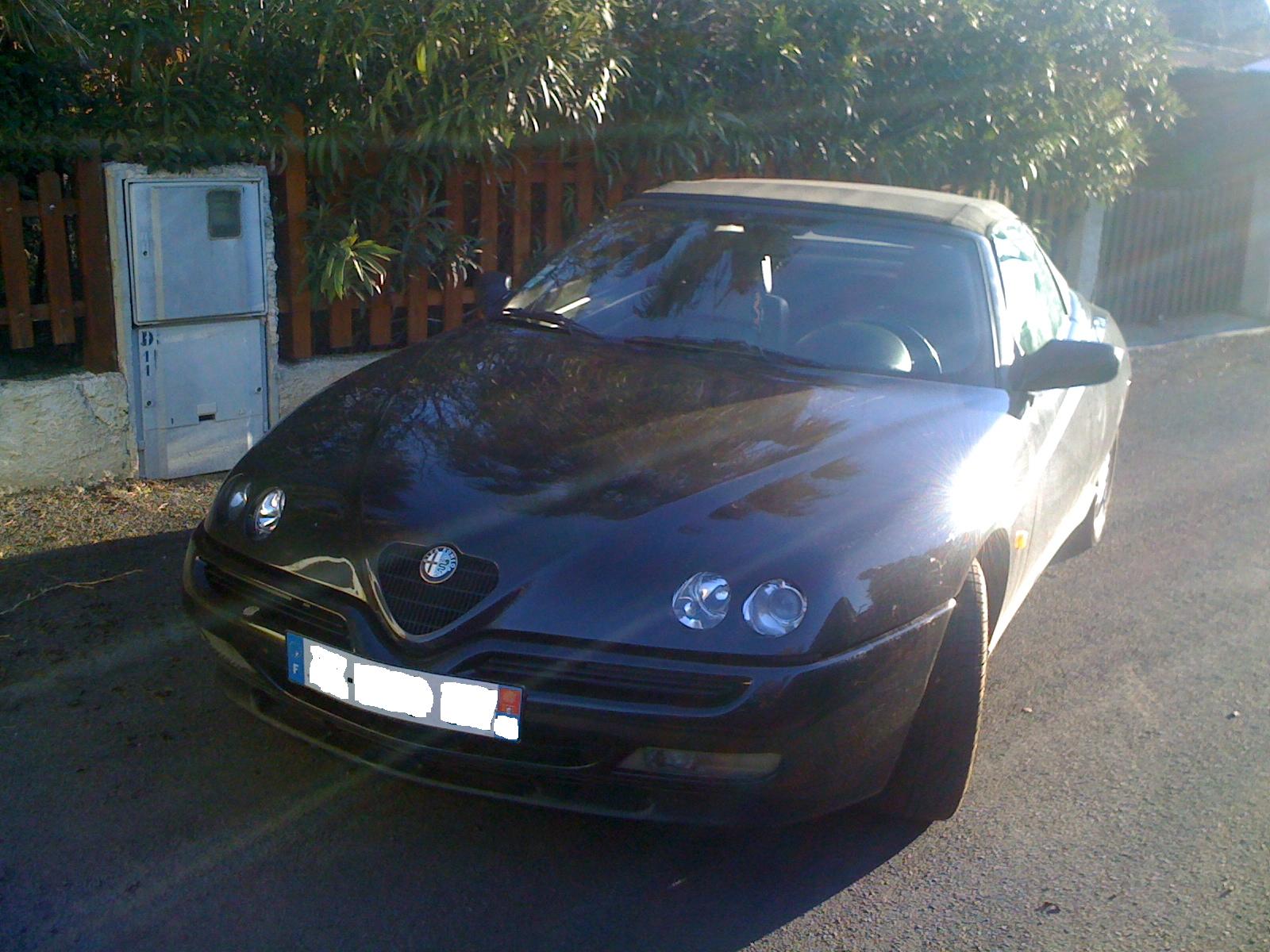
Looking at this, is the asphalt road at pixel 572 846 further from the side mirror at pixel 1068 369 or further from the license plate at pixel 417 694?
the side mirror at pixel 1068 369

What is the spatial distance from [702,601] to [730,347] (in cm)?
142

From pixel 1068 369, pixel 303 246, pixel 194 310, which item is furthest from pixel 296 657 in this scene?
pixel 303 246

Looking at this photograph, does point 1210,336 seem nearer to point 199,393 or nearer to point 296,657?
point 199,393

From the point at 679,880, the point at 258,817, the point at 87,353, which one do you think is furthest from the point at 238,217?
the point at 679,880

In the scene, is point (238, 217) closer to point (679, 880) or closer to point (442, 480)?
point (442, 480)

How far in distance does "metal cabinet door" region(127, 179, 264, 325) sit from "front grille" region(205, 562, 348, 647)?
2.70m

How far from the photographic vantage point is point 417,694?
2805mm

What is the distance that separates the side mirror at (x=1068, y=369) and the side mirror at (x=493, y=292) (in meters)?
1.77

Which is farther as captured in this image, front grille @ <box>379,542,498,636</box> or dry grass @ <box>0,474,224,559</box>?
dry grass @ <box>0,474,224,559</box>

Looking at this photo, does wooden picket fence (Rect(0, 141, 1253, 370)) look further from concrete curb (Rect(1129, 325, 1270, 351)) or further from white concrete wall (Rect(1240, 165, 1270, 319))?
white concrete wall (Rect(1240, 165, 1270, 319))

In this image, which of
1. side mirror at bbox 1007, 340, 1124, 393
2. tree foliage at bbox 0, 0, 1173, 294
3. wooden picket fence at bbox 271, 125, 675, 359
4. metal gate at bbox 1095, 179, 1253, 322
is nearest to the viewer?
side mirror at bbox 1007, 340, 1124, 393

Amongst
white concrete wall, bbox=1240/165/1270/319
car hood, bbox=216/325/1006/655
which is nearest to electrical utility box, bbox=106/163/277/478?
car hood, bbox=216/325/1006/655

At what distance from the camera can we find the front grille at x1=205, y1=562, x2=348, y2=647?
2.94 m

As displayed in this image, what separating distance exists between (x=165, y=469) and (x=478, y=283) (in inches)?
73.5
